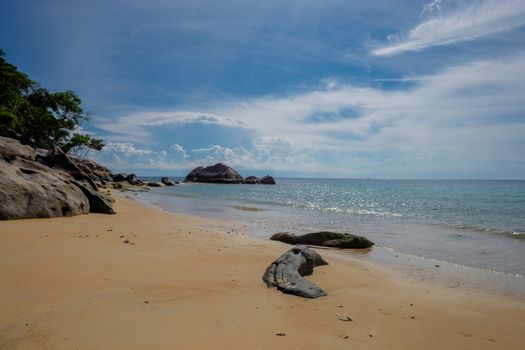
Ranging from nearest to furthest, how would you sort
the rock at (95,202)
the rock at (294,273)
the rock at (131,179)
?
the rock at (294,273) → the rock at (95,202) → the rock at (131,179)

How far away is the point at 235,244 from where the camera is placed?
1069 centimetres

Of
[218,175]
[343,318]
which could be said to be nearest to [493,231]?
[343,318]

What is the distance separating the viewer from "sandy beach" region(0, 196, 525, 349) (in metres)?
3.72

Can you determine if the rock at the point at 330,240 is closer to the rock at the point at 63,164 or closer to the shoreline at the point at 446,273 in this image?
the shoreline at the point at 446,273

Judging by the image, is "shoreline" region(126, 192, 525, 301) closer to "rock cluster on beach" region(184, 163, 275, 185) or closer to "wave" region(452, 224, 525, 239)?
"wave" region(452, 224, 525, 239)

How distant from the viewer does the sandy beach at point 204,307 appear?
12.2 feet

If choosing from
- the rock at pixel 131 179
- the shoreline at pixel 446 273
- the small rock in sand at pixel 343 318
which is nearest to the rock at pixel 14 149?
the shoreline at pixel 446 273

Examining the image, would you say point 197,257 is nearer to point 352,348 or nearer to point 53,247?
point 53,247

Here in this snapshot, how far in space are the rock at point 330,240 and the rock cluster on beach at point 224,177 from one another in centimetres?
10495

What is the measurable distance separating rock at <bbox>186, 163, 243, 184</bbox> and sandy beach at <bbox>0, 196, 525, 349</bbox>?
11012 cm

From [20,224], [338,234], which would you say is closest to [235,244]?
[338,234]

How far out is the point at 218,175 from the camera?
396 feet

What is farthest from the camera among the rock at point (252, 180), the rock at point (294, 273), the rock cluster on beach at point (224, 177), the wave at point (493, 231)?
the rock at point (252, 180)

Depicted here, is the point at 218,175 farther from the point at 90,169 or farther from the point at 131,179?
the point at 90,169
